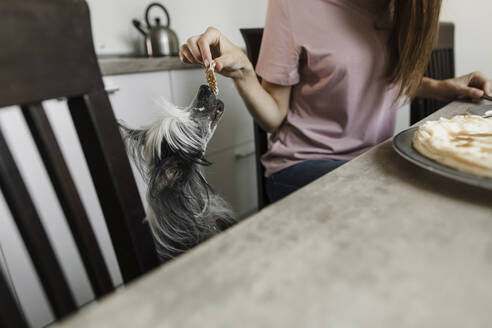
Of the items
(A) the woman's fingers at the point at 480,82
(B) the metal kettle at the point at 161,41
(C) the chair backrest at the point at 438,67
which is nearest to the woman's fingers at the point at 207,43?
(B) the metal kettle at the point at 161,41

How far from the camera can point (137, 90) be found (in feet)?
2.75

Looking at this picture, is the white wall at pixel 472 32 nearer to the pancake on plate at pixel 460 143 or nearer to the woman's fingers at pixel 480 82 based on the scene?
the woman's fingers at pixel 480 82

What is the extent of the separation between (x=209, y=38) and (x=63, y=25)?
0.87ft

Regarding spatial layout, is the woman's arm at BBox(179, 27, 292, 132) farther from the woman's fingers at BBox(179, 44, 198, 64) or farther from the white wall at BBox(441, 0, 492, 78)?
the white wall at BBox(441, 0, 492, 78)

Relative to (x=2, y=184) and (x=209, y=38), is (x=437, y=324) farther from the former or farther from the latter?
(x=209, y=38)

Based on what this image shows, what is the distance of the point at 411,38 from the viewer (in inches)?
32.2

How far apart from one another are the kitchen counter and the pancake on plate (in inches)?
23.0

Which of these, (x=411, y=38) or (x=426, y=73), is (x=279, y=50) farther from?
(x=426, y=73)

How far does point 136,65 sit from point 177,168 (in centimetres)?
52

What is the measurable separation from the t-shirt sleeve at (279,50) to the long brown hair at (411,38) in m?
0.28

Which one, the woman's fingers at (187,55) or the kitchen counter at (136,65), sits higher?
the woman's fingers at (187,55)

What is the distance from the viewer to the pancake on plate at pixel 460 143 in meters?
0.35

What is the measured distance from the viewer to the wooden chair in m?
0.95

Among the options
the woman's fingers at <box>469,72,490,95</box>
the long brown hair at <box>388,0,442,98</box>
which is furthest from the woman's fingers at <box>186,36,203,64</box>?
the woman's fingers at <box>469,72,490,95</box>
